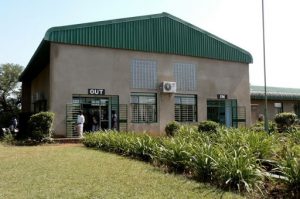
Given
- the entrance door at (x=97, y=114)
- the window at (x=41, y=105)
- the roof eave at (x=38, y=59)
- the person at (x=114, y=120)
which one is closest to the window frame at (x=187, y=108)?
the person at (x=114, y=120)

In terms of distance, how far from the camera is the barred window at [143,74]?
1072 inches

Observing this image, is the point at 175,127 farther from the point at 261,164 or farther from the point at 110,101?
the point at 261,164

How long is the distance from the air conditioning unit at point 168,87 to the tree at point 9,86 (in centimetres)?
4032

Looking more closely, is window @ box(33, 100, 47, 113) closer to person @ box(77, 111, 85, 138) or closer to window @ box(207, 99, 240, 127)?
person @ box(77, 111, 85, 138)

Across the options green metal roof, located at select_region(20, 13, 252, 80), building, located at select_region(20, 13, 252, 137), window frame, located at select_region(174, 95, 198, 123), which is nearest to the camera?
building, located at select_region(20, 13, 252, 137)

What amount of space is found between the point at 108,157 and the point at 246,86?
21.6 m

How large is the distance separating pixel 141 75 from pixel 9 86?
4340 centimetres

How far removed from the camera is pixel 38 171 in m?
10.8

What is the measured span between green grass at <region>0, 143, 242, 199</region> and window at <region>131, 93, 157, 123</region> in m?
14.3

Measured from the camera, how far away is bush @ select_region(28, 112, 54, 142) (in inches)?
827

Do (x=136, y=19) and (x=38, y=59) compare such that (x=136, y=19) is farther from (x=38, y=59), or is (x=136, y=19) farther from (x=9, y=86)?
(x=9, y=86)

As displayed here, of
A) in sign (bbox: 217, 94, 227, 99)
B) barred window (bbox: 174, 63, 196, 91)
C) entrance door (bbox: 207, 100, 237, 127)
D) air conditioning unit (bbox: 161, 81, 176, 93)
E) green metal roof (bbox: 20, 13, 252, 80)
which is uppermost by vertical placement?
green metal roof (bbox: 20, 13, 252, 80)

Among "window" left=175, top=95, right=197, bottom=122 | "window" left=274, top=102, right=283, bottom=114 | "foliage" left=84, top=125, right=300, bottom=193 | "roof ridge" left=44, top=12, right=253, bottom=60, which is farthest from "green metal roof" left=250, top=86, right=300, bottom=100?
"foliage" left=84, top=125, right=300, bottom=193

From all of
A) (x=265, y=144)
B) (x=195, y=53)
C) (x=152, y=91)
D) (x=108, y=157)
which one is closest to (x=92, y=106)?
(x=152, y=91)
